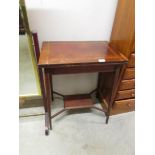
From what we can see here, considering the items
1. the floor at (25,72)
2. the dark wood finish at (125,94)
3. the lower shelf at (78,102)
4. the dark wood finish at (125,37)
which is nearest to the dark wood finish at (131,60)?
the dark wood finish at (125,37)

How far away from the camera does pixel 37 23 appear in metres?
1.31

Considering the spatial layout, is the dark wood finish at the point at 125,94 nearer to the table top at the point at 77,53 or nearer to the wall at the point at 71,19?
the table top at the point at 77,53

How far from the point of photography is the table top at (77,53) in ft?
3.61

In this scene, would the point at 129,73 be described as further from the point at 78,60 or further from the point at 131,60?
the point at 78,60

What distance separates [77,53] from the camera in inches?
47.8

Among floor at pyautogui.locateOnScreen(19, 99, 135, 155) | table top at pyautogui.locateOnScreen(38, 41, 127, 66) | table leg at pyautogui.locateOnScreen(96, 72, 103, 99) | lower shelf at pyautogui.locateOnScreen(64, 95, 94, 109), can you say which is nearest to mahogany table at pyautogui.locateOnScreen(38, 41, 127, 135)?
table top at pyautogui.locateOnScreen(38, 41, 127, 66)

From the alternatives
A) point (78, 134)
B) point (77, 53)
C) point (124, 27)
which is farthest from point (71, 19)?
point (78, 134)

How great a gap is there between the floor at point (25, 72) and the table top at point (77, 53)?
172 mm

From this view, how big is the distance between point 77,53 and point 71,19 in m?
0.36

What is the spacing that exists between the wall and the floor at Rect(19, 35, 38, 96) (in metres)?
0.17

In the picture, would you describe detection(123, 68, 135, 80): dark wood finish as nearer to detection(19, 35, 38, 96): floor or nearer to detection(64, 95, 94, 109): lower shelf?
detection(64, 95, 94, 109): lower shelf
